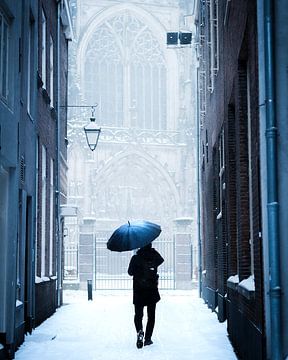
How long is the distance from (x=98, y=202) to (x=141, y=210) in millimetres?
2877

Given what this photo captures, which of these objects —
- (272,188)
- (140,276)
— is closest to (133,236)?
(140,276)

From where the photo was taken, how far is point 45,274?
1731 centimetres

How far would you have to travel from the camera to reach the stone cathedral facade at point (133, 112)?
4612 cm

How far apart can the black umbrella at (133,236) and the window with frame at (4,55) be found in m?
2.98

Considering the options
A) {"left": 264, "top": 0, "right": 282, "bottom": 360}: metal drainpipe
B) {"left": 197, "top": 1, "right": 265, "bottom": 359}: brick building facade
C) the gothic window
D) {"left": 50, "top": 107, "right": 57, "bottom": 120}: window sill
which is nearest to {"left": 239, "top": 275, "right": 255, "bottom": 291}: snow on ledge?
{"left": 197, "top": 1, "right": 265, "bottom": 359}: brick building facade

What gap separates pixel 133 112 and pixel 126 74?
246cm

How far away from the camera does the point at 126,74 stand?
48188 mm

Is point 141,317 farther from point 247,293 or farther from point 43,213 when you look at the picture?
point 43,213

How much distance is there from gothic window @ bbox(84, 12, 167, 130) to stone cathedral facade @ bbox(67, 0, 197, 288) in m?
0.06

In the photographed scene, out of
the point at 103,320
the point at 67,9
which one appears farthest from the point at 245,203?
the point at 67,9

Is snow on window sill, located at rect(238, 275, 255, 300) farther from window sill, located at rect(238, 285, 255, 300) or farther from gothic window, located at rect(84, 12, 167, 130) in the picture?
gothic window, located at rect(84, 12, 167, 130)

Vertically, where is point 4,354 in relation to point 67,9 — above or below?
below

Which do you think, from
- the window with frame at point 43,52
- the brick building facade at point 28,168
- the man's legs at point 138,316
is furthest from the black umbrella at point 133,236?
the window with frame at point 43,52

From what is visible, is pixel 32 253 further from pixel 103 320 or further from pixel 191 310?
pixel 191 310
